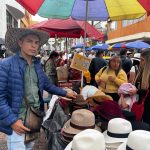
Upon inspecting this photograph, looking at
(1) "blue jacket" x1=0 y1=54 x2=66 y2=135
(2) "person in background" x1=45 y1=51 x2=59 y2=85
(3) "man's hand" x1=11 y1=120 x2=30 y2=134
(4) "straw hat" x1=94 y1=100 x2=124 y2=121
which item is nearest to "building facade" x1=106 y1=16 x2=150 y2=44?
(2) "person in background" x1=45 y1=51 x2=59 y2=85

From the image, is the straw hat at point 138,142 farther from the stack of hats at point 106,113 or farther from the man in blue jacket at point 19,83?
the man in blue jacket at point 19,83

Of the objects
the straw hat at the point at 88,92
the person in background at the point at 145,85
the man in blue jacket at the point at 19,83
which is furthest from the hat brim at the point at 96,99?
the man in blue jacket at the point at 19,83

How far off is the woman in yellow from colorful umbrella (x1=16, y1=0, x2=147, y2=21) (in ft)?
3.86

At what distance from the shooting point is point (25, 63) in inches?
133

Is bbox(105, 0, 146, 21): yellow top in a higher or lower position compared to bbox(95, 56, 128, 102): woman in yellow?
higher

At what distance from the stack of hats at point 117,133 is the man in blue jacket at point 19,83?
34.5 inches

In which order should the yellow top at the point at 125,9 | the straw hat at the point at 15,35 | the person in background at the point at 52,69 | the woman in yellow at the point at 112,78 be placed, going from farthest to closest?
1. the person in background at the point at 52,69
2. the woman in yellow at the point at 112,78
3. the yellow top at the point at 125,9
4. the straw hat at the point at 15,35

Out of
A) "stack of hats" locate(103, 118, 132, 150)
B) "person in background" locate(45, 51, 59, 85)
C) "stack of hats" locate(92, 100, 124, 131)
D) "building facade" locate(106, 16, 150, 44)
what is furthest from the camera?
"building facade" locate(106, 16, 150, 44)

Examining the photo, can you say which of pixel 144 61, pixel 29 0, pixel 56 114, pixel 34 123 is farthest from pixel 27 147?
pixel 144 61

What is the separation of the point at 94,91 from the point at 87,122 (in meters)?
1.31

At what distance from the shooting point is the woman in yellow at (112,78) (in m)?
6.10

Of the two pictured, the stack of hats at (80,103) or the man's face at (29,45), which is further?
the stack of hats at (80,103)

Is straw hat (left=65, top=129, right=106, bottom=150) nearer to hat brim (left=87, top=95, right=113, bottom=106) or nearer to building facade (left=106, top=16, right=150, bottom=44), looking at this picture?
hat brim (left=87, top=95, right=113, bottom=106)

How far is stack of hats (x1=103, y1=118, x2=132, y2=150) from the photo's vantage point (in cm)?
272
